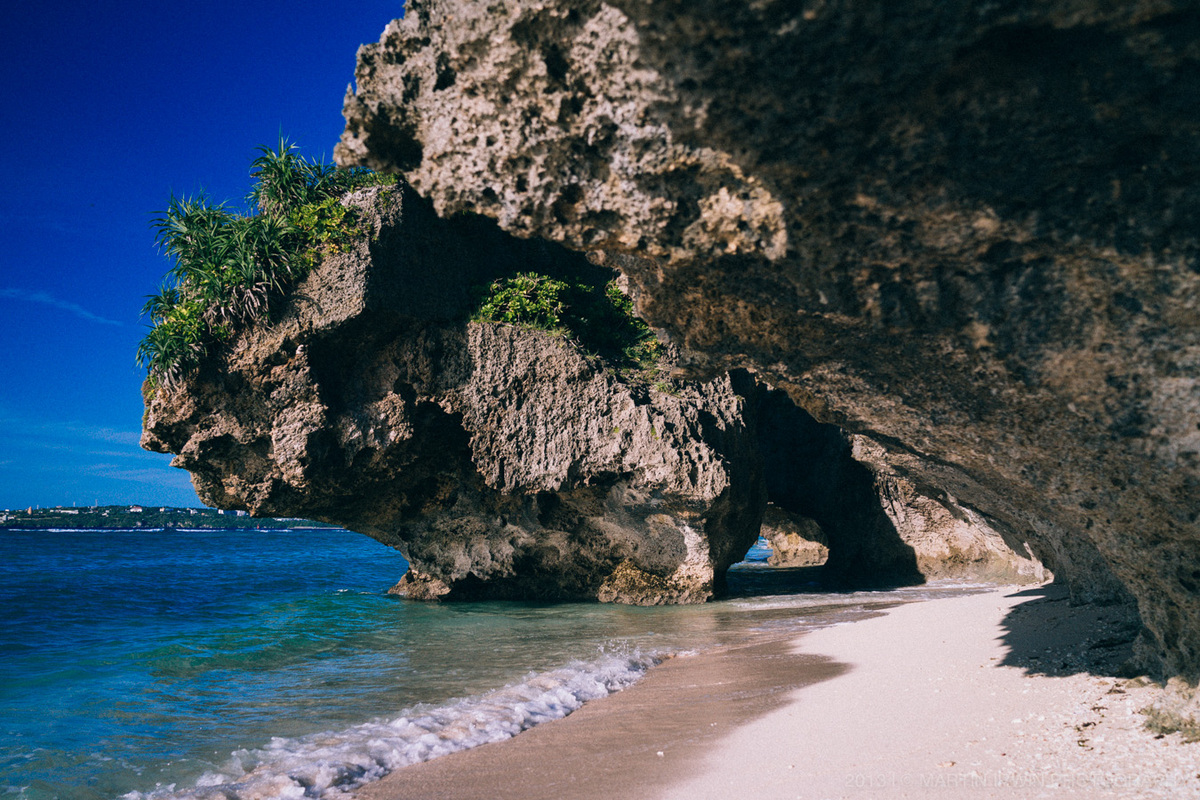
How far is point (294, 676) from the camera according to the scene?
7.47m

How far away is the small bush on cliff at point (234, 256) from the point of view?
1001cm

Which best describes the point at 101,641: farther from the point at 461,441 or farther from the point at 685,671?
the point at 685,671

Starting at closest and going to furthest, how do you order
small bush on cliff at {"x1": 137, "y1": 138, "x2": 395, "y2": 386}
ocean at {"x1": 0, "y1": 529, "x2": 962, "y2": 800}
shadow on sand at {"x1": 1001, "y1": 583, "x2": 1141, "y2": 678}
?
ocean at {"x1": 0, "y1": 529, "x2": 962, "y2": 800}
shadow on sand at {"x1": 1001, "y1": 583, "x2": 1141, "y2": 678}
small bush on cliff at {"x1": 137, "y1": 138, "x2": 395, "y2": 386}

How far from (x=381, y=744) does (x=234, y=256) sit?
8.13 m

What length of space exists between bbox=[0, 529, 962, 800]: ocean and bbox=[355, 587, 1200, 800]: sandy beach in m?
0.72

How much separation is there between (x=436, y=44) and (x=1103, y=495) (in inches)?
170

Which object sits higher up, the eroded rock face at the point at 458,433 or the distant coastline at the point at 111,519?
the eroded rock face at the point at 458,433

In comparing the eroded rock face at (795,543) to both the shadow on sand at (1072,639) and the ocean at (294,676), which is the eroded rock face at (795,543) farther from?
the shadow on sand at (1072,639)

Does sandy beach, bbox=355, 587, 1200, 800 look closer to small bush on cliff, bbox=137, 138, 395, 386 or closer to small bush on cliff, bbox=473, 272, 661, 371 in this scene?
small bush on cliff, bbox=473, 272, 661, 371

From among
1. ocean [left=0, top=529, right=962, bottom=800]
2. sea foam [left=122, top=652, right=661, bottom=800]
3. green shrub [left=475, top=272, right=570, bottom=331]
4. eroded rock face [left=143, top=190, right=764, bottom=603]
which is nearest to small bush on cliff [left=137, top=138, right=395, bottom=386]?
eroded rock face [left=143, top=190, right=764, bottom=603]

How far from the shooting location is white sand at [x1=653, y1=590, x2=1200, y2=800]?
324cm

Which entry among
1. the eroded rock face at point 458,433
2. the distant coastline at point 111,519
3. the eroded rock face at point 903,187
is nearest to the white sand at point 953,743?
the eroded rock face at point 903,187

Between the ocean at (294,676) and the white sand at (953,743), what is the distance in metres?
2.06

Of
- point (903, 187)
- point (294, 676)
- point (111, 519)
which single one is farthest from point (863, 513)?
point (111, 519)
